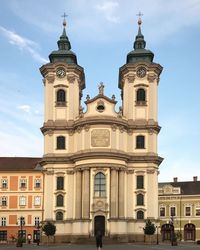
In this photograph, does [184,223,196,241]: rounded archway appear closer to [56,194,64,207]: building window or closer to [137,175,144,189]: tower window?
[137,175,144,189]: tower window

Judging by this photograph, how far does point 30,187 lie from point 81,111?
54.2ft

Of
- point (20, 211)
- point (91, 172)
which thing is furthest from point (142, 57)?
point (20, 211)

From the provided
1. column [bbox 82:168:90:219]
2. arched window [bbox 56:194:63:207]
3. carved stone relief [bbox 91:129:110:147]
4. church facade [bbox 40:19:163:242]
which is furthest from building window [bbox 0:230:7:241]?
carved stone relief [bbox 91:129:110:147]

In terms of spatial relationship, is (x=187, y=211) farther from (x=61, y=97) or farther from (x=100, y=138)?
(x=61, y=97)

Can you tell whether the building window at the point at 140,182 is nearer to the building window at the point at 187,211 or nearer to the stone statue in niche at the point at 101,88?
the stone statue in niche at the point at 101,88

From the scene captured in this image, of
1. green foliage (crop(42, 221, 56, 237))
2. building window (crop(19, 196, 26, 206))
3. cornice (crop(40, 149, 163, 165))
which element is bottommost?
green foliage (crop(42, 221, 56, 237))

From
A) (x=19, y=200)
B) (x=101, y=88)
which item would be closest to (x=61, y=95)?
(x=101, y=88)

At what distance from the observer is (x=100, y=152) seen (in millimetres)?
73375

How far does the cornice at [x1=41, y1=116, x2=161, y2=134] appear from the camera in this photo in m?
75.0

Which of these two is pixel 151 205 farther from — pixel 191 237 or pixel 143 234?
pixel 191 237

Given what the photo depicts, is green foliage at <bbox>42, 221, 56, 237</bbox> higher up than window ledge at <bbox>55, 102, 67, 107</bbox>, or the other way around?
window ledge at <bbox>55, 102, 67, 107</bbox>

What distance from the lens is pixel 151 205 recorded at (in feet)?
247

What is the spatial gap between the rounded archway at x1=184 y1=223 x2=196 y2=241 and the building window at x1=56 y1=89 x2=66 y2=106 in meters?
32.8

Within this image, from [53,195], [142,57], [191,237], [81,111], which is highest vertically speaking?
[142,57]
